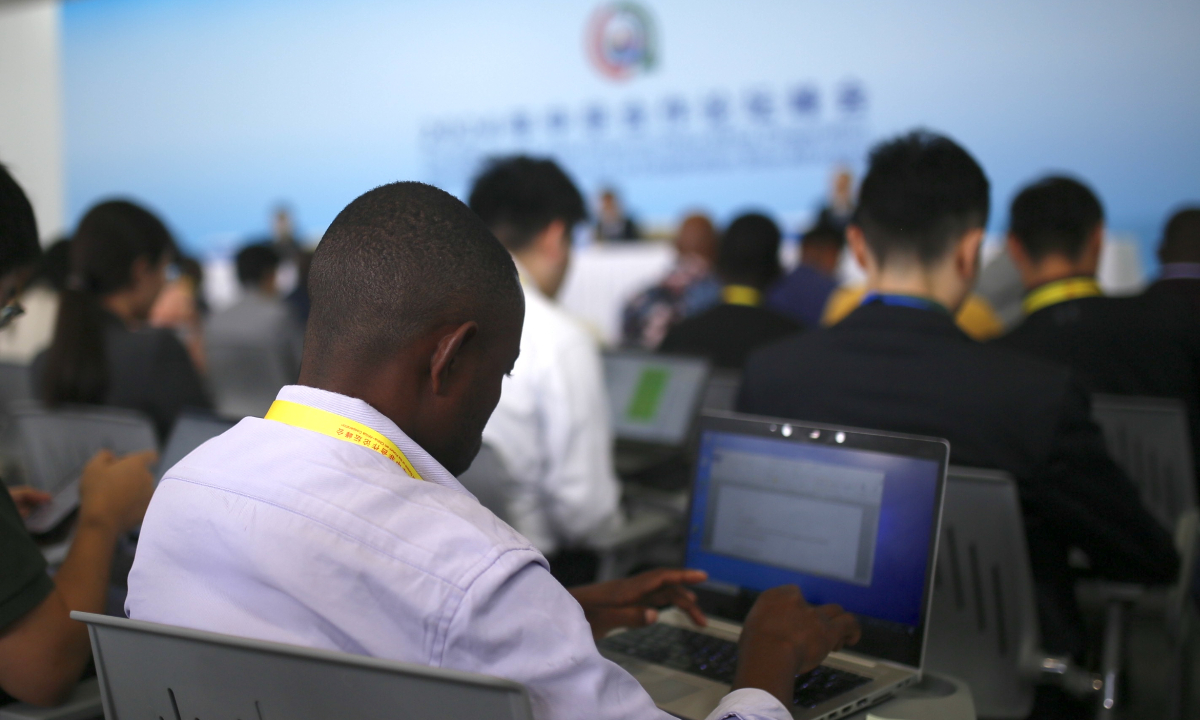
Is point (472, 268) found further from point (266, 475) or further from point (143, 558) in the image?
point (143, 558)

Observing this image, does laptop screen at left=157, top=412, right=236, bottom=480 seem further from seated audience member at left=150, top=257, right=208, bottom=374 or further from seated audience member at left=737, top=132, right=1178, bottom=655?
seated audience member at left=150, top=257, right=208, bottom=374

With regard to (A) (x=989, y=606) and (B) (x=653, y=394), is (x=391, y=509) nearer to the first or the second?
(A) (x=989, y=606)

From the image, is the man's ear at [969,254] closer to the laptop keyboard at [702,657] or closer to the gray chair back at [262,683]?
the laptop keyboard at [702,657]

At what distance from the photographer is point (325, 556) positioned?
0.70 m

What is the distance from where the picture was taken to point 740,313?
328 centimetres

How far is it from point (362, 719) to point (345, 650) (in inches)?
2.7

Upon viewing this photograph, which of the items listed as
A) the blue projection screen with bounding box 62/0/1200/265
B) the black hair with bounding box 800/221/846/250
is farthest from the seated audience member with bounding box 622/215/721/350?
the blue projection screen with bounding box 62/0/1200/265

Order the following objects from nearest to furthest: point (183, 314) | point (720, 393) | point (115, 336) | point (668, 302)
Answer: point (115, 336), point (720, 393), point (668, 302), point (183, 314)

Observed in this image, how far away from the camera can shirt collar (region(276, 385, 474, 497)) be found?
2.56 ft

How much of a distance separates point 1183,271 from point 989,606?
197 centimetres

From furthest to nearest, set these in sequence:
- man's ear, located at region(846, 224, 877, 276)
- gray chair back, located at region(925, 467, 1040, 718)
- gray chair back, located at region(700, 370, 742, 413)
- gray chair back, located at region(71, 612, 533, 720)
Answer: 1. gray chair back, located at region(700, 370, 742, 413)
2. man's ear, located at region(846, 224, 877, 276)
3. gray chair back, located at region(925, 467, 1040, 718)
4. gray chair back, located at region(71, 612, 533, 720)

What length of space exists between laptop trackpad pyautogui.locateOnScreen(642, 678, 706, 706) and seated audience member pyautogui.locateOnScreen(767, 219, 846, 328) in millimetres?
3365

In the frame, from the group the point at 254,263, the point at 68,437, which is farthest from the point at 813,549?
the point at 254,263

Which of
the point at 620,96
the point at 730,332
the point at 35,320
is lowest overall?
the point at 35,320
